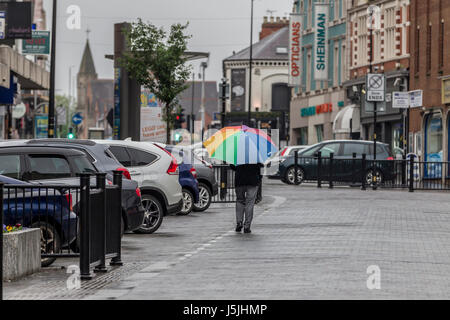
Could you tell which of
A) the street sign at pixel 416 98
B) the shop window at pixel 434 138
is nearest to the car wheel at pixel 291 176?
the street sign at pixel 416 98

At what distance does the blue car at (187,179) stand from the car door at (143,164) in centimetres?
233

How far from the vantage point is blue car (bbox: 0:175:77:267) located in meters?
13.6

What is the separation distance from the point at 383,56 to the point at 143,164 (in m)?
39.1

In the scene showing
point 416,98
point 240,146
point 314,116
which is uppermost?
point 314,116

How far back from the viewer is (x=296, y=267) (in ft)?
43.8

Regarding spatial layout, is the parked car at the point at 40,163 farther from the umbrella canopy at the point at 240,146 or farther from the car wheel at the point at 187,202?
the car wheel at the point at 187,202

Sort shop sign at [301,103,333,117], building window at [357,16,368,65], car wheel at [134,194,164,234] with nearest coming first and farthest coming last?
car wheel at [134,194,164,234] < building window at [357,16,368,65] < shop sign at [301,103,333,117]

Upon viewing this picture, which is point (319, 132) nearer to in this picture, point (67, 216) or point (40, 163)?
point (40, 163)

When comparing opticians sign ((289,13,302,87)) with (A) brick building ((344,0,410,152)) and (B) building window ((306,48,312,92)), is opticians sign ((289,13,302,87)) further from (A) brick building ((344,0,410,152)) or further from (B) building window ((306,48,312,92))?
(A) brick building ((344,0,410,152))

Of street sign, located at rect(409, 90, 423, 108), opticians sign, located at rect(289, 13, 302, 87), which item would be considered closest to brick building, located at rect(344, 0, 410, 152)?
opticians sign, located at rect(289, 13, 302, 87)

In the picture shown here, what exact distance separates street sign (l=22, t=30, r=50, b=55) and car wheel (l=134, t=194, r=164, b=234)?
26.7 meters

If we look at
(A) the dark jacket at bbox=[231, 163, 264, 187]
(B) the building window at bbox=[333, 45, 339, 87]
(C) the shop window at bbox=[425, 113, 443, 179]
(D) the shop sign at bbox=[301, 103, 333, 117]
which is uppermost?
(B) the building window at bbox=[333, 45, 339, 87]

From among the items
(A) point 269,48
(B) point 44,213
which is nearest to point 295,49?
(A) point 269,48

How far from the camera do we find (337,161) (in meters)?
39.4
